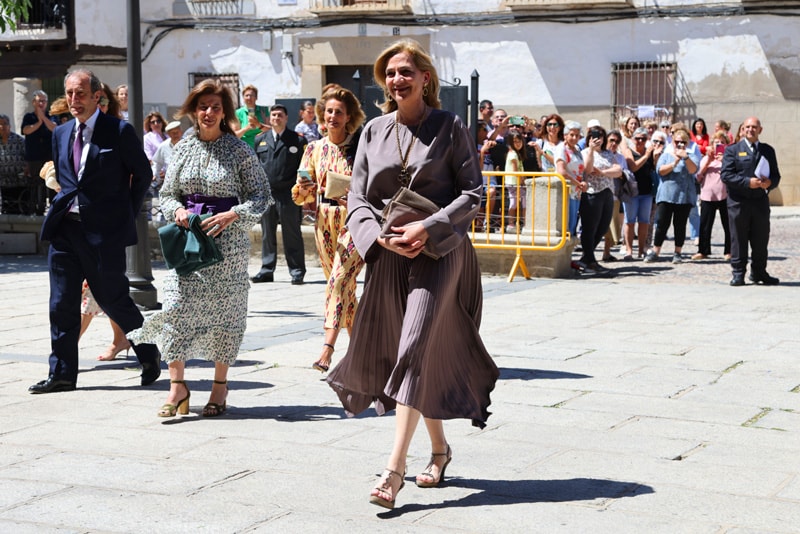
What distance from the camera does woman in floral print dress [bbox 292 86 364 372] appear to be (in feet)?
27.6

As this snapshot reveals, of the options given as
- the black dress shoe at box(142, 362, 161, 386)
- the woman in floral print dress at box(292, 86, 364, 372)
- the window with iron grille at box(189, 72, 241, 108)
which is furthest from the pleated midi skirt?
the window with iron grille at box(189, 72, 241, 108)

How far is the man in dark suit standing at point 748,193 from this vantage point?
1318cm

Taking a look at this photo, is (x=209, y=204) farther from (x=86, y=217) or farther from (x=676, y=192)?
(x=676, y=192)

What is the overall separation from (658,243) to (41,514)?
11.7m

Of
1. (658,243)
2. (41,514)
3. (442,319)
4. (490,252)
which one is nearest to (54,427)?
(41,514)

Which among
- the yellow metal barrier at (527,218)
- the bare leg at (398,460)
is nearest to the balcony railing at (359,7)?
the yellow metal barrier at (527,218)

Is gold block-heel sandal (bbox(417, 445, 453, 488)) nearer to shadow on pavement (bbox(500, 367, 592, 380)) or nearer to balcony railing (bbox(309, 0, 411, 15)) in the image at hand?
shadow on pavement (bbox(500, 367, 592, 380))

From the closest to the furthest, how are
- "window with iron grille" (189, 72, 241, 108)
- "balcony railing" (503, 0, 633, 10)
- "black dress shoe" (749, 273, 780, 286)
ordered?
"black dress shoe" (749, 273, 780, 286) < "balcony railing" (503, 0, 633, 10) < "window with iron grille" (189, 72, 241, 108)

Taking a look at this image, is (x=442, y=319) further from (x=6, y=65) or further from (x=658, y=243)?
(x=6, y=65)

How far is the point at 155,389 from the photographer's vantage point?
7770mm

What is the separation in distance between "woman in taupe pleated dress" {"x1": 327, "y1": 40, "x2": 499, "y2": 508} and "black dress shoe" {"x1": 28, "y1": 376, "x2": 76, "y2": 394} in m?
A: 2.65

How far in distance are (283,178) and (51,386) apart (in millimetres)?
6291

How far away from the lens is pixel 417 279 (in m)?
5.41

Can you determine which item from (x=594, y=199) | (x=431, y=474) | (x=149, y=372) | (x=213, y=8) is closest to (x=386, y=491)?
(x=431, y=474)
